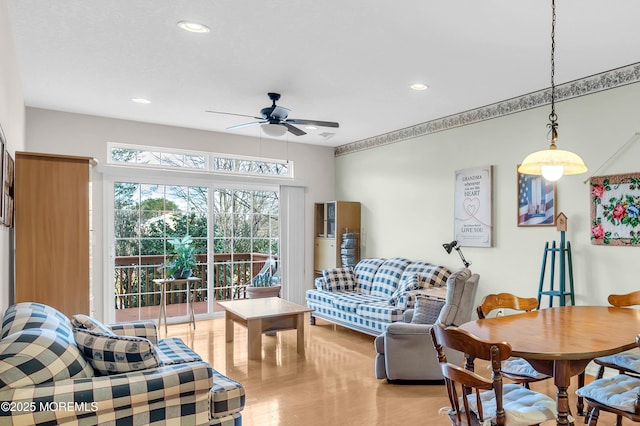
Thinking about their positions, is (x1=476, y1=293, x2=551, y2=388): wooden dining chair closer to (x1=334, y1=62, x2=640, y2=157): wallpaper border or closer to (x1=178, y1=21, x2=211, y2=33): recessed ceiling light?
(x1=334, y1=62, x2=640, y2=157): wallpaper border

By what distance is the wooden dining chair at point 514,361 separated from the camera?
2.55m

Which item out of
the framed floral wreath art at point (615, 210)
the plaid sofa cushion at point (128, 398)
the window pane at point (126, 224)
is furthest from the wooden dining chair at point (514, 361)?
the window pane at point (126, 224)

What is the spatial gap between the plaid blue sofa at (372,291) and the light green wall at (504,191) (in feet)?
1.05

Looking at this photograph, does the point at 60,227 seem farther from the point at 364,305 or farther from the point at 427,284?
the point at 427,284

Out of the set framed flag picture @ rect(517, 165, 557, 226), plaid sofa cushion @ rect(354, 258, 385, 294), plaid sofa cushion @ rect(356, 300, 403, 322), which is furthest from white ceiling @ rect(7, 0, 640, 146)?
plaid sofa cushion @ rect(356, 300, 403, 322)

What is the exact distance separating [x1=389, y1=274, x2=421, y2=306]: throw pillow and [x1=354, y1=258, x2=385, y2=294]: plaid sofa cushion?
750 mm

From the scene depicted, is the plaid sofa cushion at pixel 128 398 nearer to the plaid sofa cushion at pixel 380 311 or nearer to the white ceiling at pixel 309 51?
the white ceiling at pixel 309 51

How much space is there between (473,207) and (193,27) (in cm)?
361

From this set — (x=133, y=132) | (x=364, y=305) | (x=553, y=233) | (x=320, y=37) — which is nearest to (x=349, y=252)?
(x=364, y=305)

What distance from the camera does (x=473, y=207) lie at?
5059 millimetres

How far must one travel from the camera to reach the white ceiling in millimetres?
2785

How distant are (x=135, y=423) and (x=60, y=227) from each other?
190 centimetres

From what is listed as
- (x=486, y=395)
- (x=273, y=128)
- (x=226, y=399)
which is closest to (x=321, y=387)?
(x=226, y=399)

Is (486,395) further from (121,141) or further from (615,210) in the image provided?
(121,141)
